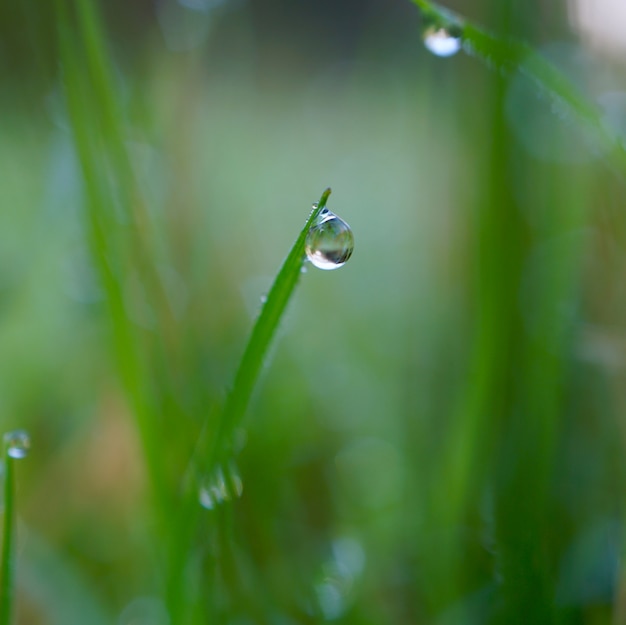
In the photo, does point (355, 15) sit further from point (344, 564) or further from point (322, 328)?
point (344, 564)

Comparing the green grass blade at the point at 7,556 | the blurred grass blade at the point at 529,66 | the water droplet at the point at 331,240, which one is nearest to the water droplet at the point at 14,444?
the green grass blade at the point at 7,556

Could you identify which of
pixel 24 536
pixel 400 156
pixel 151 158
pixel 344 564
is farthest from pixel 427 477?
pixel 400 156

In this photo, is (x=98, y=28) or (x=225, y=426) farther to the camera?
(x=98, y=28)

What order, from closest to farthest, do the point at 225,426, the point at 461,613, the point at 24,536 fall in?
the point at 225,426, the point at 461,613, the point at 24,536

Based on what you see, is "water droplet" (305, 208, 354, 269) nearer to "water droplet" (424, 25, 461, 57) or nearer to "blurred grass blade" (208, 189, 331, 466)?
"blurred grass blade" (208, 189, 331, 466)

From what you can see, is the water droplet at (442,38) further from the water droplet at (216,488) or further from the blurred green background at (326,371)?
the water droplet at (216,488)

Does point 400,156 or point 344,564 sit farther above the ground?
point 400,156
